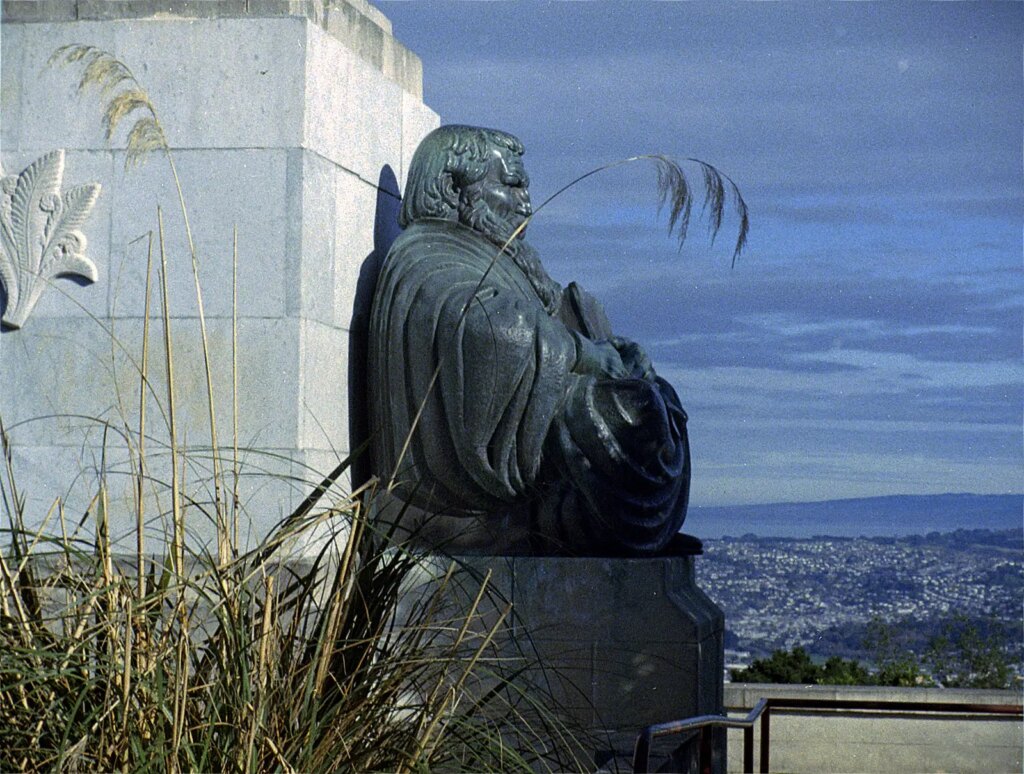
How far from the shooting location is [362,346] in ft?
18.9

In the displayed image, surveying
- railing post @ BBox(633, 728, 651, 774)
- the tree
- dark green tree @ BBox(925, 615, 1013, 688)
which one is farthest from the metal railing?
dark green tree @ BBox(925, 615, 1013, 688)

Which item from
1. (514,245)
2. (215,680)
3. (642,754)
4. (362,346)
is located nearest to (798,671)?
(514,245)

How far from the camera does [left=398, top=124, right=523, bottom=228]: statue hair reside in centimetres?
567

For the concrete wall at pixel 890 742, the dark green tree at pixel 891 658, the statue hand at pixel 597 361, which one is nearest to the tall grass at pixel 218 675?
the statue hand at pixel 597 361

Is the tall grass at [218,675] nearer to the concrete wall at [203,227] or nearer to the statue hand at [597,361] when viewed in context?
the concrete wall at [203,227]

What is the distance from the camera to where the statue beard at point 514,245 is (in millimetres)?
5699

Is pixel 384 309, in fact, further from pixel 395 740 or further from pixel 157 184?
pixel 395 740

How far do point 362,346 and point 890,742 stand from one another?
3.37 meters

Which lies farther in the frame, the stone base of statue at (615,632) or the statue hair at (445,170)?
the statue hair at (445,170)

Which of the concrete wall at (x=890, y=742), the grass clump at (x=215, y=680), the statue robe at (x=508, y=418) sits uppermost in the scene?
the statue robe at (x=508, y=418)

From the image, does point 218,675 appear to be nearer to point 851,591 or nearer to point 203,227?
point 203,227

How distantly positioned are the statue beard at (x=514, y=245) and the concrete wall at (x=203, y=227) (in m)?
0.45

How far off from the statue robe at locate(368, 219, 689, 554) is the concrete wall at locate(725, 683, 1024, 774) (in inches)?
90.0

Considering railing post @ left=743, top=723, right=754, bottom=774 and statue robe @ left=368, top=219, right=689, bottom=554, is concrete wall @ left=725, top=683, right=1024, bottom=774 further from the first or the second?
statue robe @ left=368, top=219, right=689, bottom=554
